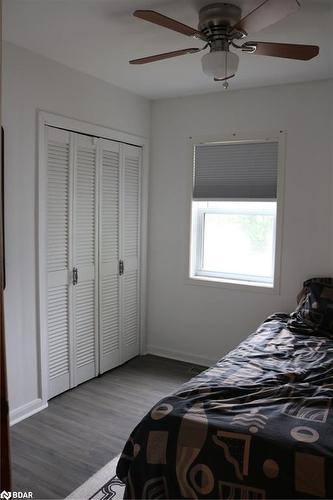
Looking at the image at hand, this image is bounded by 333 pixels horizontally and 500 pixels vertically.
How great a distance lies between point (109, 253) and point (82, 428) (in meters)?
1.46

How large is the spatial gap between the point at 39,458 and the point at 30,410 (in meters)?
0.55

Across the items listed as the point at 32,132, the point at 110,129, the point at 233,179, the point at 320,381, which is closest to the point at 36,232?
the point at 32,132

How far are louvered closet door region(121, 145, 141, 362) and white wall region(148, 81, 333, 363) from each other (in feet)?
0.63

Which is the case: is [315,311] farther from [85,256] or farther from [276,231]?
[85,256]

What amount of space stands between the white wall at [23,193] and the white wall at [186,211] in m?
1.16

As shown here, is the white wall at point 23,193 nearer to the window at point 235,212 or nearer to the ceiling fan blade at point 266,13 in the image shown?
the window at point 235,212

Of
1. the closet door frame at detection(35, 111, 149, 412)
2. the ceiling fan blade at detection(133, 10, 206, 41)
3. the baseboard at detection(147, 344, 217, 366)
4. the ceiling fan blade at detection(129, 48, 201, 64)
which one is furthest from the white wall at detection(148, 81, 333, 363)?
the ceiling fan blade at detection(133, 10, 206, 41)

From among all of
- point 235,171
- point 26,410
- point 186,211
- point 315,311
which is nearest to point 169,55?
point 235,171

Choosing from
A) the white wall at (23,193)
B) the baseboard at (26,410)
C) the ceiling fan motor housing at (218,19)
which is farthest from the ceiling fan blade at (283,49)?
the baseboard at (26,410)

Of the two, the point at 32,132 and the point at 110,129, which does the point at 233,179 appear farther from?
the point at 32,132

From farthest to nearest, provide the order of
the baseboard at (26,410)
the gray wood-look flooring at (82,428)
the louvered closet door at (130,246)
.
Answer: the louvered closet door at (130,246), the baseboard at (26,410), the gray wood-look flooring at (82,428)

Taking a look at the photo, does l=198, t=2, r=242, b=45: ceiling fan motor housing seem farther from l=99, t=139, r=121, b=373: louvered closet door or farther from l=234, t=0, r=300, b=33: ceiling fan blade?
l=99, t=139, r=121, b=373: louvered closet door

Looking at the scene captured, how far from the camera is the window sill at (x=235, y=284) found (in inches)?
139

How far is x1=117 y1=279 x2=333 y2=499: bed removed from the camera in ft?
4.91
